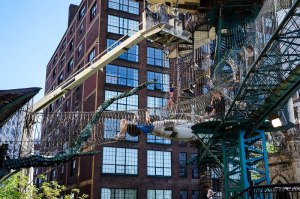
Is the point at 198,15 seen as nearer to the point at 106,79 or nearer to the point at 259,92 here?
the point at 259,92

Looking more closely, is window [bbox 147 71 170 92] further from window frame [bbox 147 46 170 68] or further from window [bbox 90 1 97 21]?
window [bbox 90 1 97 21]

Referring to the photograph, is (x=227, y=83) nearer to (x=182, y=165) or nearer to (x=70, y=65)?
(x=182, y=165)

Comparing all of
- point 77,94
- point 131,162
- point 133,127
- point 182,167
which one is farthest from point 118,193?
point 133,127

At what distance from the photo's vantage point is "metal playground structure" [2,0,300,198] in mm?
11955

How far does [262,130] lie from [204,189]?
800 centimetres

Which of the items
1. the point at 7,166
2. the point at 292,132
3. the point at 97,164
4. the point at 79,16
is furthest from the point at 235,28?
the point at 79,16

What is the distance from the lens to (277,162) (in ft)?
82.7

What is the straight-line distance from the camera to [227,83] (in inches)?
669

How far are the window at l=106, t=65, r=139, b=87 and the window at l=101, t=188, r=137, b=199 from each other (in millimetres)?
13391

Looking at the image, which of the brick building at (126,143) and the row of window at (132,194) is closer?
the row of window at (132,194)

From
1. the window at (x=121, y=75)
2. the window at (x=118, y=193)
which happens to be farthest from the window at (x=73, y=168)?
the window at (x=121, y=75)

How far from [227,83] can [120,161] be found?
27266 mm

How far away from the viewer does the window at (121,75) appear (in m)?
44.7

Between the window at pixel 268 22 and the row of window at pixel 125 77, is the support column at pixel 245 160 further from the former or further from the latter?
the row of window at pixel 125 77
